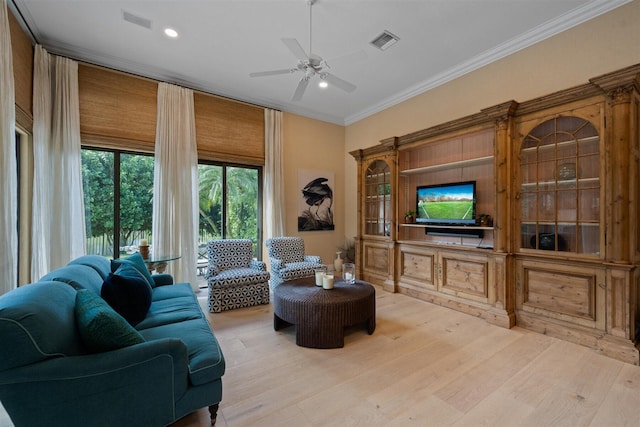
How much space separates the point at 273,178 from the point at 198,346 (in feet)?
12.1

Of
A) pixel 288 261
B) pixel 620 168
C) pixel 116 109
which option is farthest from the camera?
pixel 288 261

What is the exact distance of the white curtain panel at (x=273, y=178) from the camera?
5.06m

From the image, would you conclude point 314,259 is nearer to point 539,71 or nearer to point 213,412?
point 213,412

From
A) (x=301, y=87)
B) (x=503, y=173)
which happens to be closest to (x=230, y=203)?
(x=301, y=87)

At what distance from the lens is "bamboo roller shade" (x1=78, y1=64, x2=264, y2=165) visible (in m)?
3.63

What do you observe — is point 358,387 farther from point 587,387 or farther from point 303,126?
point 303,126

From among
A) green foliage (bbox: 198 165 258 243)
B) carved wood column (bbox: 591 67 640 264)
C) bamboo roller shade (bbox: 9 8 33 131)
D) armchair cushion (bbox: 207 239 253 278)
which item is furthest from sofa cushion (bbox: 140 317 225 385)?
carved wood column (bbox: 591 67 640 264)

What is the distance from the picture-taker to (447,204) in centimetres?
398

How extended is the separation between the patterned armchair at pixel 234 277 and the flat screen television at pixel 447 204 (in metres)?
2.67

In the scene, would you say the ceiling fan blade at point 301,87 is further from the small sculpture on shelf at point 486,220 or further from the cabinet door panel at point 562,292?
the cabinet door panel at point 562,292

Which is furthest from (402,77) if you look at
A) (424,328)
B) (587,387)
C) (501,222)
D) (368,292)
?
(587,387)

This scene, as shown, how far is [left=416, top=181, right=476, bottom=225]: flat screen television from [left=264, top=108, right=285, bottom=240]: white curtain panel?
2.50m

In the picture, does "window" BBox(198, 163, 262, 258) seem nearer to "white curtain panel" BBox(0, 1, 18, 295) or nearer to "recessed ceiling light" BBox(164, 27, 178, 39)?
"recessed ceiling light" BBox(164, 27, 178, 39)

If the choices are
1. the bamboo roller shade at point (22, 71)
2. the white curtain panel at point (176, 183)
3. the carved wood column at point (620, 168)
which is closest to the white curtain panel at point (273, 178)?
the white curtain panel at point (176, 183)
